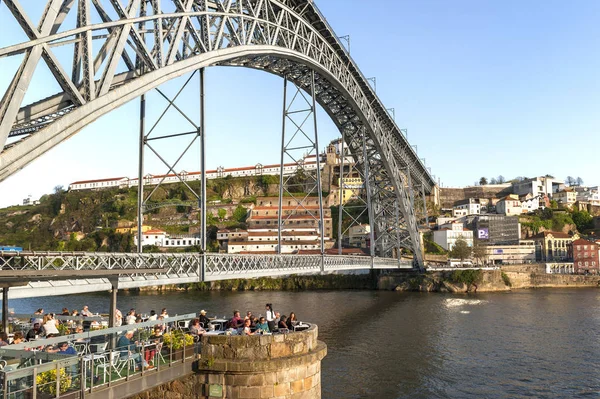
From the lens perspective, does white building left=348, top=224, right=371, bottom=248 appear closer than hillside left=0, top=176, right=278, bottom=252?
Yes

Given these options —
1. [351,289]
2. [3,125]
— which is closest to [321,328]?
[3,125]

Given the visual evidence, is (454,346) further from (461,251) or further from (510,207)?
(510,207)

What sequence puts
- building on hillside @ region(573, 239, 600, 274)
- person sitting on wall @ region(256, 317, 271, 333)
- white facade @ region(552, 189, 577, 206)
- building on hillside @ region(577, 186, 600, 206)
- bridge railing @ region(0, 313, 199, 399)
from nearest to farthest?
1. bridge railing @ region(0, 313, 199, 399)
2. person sitting on wall @ region(256, 317, 271, 333)
3. building on hillside @ region(573, 239, 600, 274)
4. white facade @ region(552, 189, 577, 206)
5. building on hillside @ region(577, 186, 600, 206)

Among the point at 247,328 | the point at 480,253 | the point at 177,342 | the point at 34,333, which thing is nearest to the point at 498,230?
the point at 480,253

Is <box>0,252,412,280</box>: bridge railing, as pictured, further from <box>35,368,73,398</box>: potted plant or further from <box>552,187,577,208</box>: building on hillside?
<box>552,187,577,208</box>: building on hillside

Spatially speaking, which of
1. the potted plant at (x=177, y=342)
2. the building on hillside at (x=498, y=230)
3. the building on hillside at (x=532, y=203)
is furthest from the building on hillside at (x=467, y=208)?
the potted plant at (x=177, y=342)

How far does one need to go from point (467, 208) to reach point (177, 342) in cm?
10609

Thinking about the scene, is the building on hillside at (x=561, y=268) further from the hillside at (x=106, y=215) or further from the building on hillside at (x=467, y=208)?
the hillside at (x=106, y=215)

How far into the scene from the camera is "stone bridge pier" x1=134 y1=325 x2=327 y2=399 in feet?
40.6

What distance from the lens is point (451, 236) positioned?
8450 centimetres

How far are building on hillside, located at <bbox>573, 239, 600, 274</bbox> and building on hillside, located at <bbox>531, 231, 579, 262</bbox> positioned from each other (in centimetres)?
406

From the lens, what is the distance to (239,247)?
81000mm

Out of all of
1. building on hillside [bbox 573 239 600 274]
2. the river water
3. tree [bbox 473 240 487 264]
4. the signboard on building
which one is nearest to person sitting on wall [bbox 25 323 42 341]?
the river water

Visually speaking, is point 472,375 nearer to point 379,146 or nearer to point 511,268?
point 379,146
